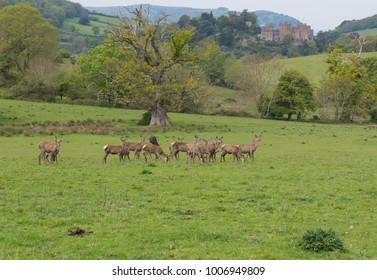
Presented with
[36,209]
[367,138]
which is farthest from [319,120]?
[36,209]

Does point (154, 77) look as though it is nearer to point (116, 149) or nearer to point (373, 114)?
point (116, 149)

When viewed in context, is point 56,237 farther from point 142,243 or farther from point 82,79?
point 82,79

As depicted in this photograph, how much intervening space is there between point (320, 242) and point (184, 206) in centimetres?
532

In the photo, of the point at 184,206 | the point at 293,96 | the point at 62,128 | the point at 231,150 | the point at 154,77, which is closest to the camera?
the point at 184,206

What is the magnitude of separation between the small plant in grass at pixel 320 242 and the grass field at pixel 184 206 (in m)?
0.21

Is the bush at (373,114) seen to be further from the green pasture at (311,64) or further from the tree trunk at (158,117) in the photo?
the green pasture at (311,64)

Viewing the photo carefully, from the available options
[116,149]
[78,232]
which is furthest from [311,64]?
[78,232]

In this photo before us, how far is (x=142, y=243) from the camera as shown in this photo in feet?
35.8

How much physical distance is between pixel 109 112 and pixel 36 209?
51.4 m

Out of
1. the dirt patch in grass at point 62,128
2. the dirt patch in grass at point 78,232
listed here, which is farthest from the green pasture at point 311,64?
the dirt patch in grass at point 78,232

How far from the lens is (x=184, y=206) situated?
14961mm

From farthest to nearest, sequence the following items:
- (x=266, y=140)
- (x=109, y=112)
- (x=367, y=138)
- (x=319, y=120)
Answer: (x=319, y=120) < (x=109, y=112) < (x=367, y=138) < (x=266, y=140)

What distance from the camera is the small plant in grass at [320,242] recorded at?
34.4ft

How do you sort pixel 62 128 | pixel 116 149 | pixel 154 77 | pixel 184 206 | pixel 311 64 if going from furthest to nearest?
pixel 311 64 → pixel 154 77 → pixel 62 128 → pixel 116 149 → pixel 184 206
